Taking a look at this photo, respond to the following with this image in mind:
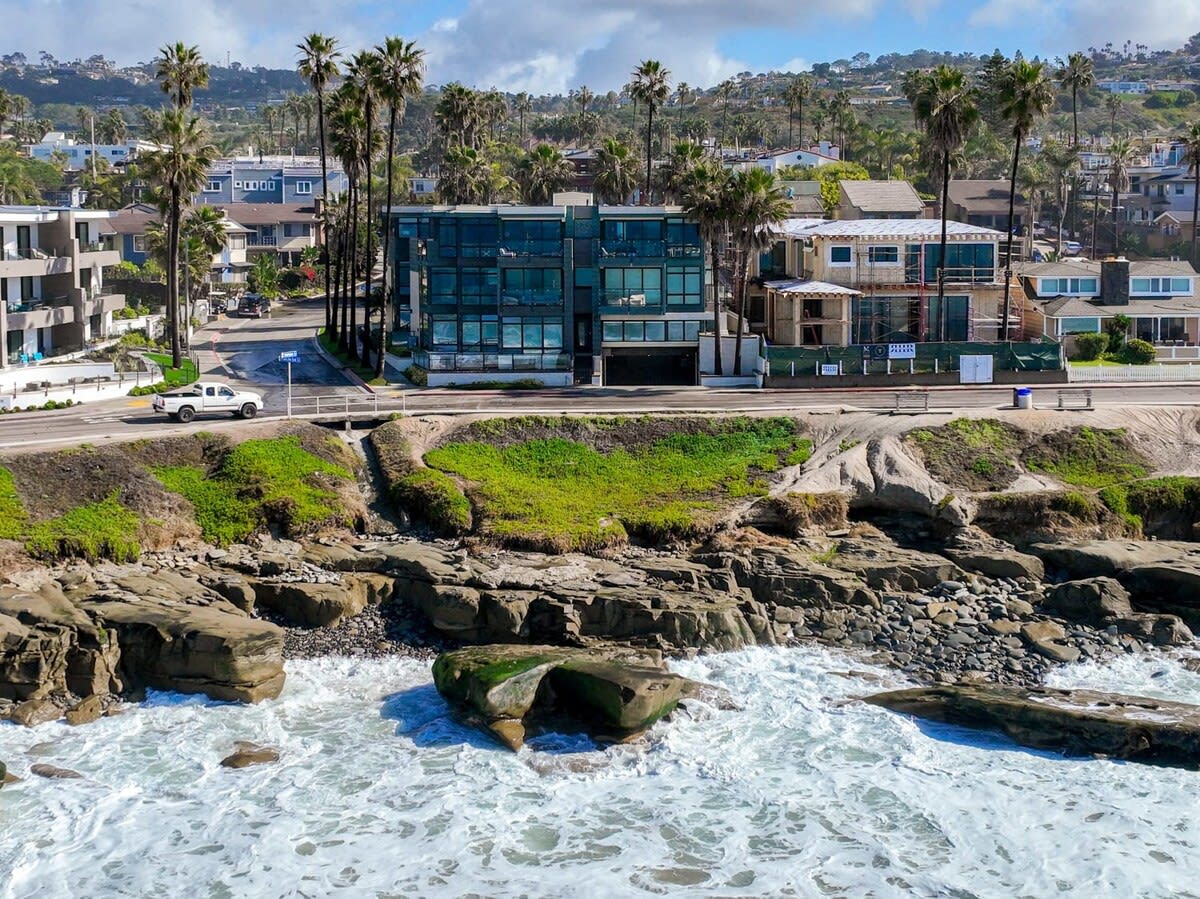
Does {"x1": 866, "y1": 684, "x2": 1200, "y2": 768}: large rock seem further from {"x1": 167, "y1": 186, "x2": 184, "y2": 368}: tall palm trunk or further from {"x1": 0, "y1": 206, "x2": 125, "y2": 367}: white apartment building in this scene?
{"x1": 0, "y1": 206, "x2": 125, "y2": 367}: white apartment building

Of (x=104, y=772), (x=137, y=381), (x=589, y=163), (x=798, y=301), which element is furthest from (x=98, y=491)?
(x=589, y=163)

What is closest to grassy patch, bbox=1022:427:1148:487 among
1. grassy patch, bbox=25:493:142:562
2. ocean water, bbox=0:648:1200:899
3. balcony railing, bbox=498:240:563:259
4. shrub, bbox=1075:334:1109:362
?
ocean water, bbox=0:648:1200:899

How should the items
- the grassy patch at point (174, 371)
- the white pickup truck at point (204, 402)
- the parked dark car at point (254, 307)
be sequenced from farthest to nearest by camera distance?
the parked dark car at point (254, 307), the grassy patch at point (174, 371), the white pickup truck at point (204, 402)

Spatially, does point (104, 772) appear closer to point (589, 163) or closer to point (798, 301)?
point (798, 301)

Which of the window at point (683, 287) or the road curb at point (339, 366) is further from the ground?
the window at point (683, 287)

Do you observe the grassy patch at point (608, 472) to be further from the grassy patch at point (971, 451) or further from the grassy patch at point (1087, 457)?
the grassy patch at point (1087, 457)

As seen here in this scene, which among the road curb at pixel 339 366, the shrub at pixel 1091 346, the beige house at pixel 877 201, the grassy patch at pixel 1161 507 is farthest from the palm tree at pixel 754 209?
the beige house at pixel 877 201

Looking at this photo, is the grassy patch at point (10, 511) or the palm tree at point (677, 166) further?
the palm tree at point (677, 166)
